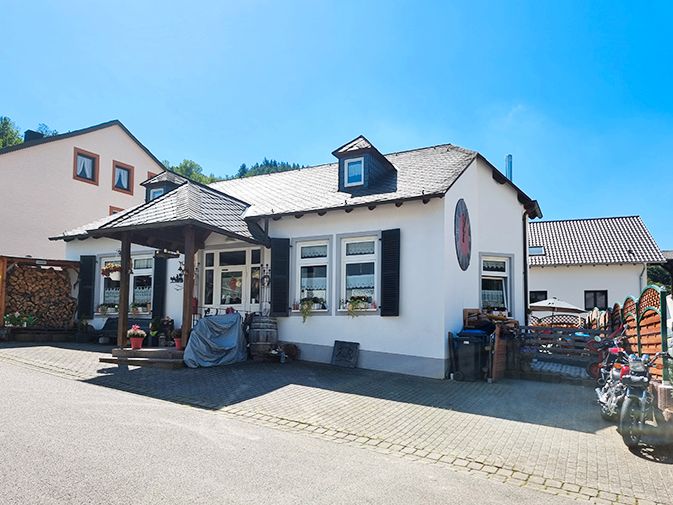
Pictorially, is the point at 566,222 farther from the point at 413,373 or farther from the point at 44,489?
the point at 44,489

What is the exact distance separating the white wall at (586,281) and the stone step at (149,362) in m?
20.1

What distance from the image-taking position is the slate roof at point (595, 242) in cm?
2473

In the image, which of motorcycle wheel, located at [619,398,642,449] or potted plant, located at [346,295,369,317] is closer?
motorcycle wheel, located at [619,398,642,449]

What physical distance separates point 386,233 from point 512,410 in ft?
16.2

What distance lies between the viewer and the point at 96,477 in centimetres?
463

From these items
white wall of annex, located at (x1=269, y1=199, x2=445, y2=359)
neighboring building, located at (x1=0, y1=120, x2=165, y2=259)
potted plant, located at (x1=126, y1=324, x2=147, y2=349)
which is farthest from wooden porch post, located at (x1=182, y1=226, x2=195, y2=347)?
neighboring building, located at (x1=0, y1=120, x2=165, y2=259)

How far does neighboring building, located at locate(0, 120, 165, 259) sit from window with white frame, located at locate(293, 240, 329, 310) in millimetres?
14037

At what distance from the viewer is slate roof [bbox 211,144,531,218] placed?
12.0 metres

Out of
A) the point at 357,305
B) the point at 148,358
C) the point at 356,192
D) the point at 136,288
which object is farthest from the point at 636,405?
the point at 136,288

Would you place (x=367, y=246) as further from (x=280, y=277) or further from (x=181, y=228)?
(x=181, y=228)

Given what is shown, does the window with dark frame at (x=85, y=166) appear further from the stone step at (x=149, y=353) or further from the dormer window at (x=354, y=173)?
the dormer window at (x=354, y=173)

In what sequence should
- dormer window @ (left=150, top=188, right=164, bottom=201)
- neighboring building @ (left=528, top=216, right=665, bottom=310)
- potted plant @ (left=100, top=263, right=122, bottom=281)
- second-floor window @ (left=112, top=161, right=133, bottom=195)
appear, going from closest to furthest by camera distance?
potted plant @ (left=100, top=263, right=122, bottom=281) → dormer window @ (left=150, top=188, right=164, bottom=201) → neighboring building @ (left=528, top=216, right=665, bottom=310) → second-floor window @ (left=112, top=161, right=133, bottom=195)

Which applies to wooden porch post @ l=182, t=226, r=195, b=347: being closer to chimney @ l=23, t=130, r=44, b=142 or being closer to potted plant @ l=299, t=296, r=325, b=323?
potted plant @ l=299, t=296, r=325, b=323

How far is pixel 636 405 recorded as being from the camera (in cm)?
642
